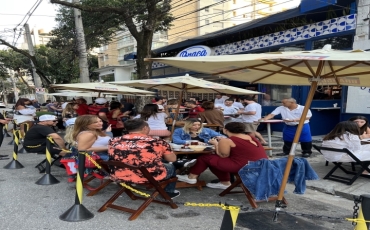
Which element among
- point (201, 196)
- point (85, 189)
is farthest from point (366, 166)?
point (85, 189)

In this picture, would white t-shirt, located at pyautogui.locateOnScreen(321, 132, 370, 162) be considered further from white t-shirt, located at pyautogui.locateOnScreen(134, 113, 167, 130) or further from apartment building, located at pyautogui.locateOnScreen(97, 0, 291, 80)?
apartment building, located at pyautogui.locateOnScreen(97, 0, 291, 80)

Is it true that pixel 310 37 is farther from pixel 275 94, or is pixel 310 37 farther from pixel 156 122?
pixel 156 122

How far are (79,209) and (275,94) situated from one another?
925cm

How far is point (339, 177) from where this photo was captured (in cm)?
507

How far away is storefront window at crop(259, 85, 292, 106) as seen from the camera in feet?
34.7

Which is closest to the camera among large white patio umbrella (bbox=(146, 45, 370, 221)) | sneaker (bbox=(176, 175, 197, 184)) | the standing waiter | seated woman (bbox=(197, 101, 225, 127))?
large white patio umbrella (bbox=(146, 45, 370, 221))

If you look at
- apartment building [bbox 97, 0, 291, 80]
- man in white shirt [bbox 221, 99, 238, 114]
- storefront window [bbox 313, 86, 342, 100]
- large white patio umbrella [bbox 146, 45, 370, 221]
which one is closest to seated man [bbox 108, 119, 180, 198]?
large white patio umbrella [bbox 146, 45, 370, 221]

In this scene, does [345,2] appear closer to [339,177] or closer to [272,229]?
[339,177]

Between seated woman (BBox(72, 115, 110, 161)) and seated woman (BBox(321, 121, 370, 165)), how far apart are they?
12.8ft

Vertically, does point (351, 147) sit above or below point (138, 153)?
below

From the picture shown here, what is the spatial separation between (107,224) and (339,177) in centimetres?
405

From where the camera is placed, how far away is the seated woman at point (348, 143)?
4.81 metres

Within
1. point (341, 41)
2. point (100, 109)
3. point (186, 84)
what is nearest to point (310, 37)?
point (341, 41)

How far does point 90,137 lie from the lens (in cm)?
429
